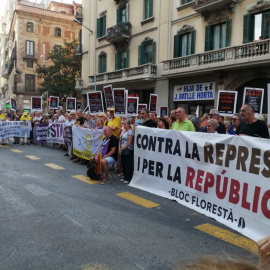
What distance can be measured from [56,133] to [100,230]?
1033 centimetres

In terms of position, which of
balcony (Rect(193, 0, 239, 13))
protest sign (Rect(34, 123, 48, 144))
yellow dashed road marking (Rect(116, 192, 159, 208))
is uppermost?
balcony (Rect(193, 0, 239, 13))

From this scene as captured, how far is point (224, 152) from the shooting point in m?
4.96

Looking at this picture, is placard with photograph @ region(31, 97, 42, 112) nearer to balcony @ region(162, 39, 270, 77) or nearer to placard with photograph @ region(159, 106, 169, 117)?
placard with photograph @ region(159, 106, 169, 117)

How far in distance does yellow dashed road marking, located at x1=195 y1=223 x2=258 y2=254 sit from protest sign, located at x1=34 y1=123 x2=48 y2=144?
38.7ft

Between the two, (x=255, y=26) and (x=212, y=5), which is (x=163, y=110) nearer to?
(x=255, y=26)

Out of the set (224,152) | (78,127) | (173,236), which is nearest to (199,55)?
(78,127)

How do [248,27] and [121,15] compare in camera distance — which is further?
[121,15]

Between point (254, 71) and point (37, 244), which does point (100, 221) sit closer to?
point (37, 244)

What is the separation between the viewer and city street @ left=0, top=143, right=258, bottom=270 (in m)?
3.54

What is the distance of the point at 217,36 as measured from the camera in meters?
18.0

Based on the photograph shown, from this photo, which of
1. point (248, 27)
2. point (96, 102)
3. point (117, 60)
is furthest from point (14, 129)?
point (248, 27)

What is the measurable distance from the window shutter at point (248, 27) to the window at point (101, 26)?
14.4 meters

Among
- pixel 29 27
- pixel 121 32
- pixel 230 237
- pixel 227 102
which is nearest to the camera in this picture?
pixel 230 237

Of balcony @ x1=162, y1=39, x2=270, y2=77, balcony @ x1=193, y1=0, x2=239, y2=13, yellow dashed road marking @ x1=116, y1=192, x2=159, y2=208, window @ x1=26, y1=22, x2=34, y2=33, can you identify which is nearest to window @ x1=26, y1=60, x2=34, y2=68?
window @ x1=26, y1=22, x2=34, y2=33
